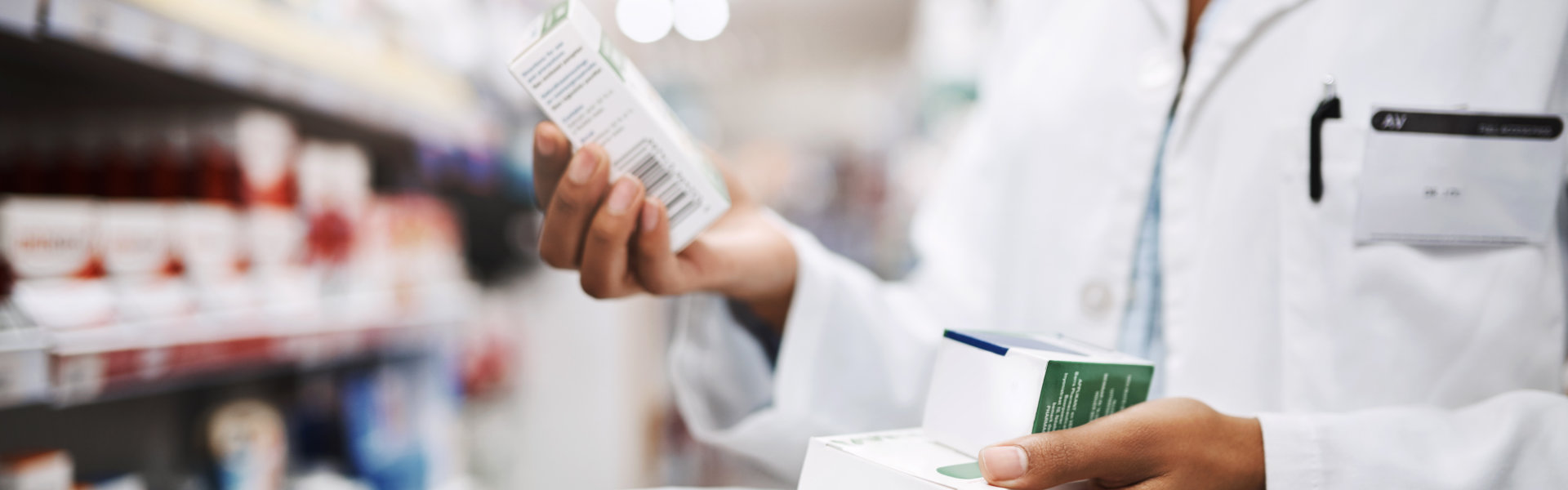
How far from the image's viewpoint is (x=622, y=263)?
27.5 inches

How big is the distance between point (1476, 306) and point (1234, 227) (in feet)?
0.65

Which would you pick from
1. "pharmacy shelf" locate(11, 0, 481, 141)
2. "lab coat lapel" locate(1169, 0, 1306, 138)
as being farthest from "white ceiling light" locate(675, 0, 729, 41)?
"lab coat lapel" locate(1169, 0, 1306, 138)

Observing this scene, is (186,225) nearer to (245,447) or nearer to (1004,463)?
(245,447)

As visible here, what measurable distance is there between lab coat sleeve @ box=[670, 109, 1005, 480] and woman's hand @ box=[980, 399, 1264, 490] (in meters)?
0.35

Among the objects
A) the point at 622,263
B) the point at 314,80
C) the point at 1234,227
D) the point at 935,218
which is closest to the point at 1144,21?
the point at 1234,227

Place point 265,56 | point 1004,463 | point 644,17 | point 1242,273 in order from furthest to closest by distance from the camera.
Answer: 1. point 644,17
2. point 265,56
3. point 1242,273
4. point 1004,463

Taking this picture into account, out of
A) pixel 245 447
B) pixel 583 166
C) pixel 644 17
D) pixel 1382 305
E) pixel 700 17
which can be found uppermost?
pixel 700 17

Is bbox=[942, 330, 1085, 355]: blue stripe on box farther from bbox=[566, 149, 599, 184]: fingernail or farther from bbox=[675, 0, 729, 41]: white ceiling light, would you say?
bbox=[675, 0, 729, 41]: white ceiling light

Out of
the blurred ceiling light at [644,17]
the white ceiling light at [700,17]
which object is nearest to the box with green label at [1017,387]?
the blurred ceiling light at [644,17]

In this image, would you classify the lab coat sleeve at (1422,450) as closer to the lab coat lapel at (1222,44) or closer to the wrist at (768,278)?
the lab coat lapel at (1222,44)

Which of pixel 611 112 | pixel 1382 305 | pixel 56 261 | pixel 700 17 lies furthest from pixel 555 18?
pixel 700 17

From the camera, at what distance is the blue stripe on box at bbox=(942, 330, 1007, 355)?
53 centimetres

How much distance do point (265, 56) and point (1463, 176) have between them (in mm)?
1349

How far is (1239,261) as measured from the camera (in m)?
0.77
